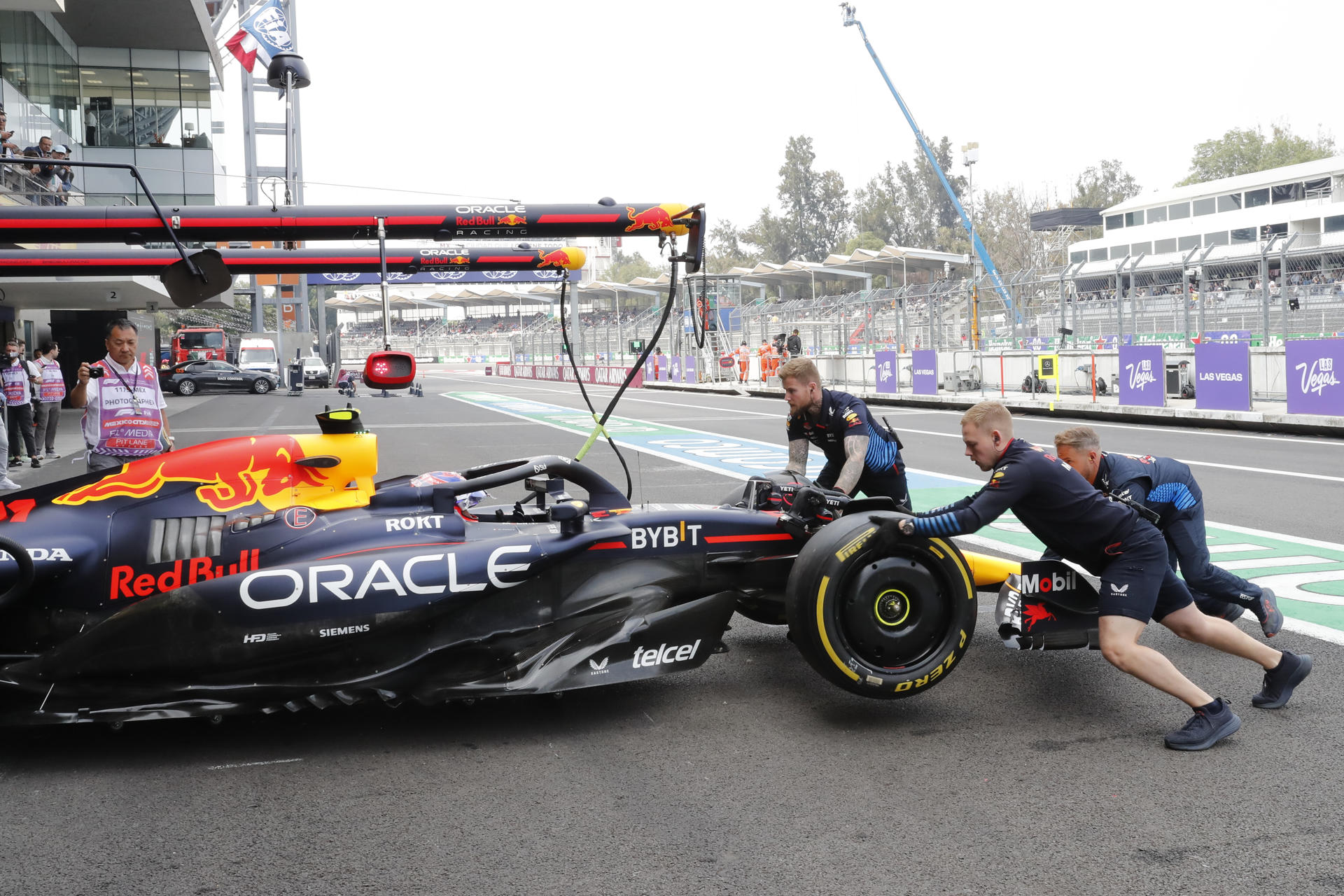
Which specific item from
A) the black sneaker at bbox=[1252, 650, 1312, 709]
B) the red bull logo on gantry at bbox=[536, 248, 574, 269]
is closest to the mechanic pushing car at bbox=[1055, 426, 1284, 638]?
the black sneaker at bbox=[1252, 650, 1312, 709]

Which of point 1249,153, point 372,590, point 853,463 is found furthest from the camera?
point 1249,153

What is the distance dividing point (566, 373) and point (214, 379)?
16.9m

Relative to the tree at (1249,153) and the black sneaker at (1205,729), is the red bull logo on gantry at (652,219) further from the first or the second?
the tree at (1249,153)

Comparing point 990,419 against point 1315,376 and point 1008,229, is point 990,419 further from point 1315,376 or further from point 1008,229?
point 1008,229

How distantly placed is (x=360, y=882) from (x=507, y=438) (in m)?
15.8

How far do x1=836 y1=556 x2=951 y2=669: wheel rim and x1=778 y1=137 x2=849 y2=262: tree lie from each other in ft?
343

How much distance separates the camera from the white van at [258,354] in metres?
46.0

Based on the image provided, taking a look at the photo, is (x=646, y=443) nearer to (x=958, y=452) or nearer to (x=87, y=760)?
(x=958, y=452)

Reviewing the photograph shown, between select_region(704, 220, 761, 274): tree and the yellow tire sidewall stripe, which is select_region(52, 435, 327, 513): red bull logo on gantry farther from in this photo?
select_region(704, 220, 761, 274): tree

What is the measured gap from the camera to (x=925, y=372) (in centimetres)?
2833

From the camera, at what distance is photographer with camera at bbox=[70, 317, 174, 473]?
6695mm

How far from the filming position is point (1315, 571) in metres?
6.86

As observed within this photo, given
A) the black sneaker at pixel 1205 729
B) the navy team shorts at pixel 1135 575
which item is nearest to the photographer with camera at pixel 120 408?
the navy team shorts at pixel 1135 575

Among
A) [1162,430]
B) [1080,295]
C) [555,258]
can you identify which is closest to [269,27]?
[555,258]
